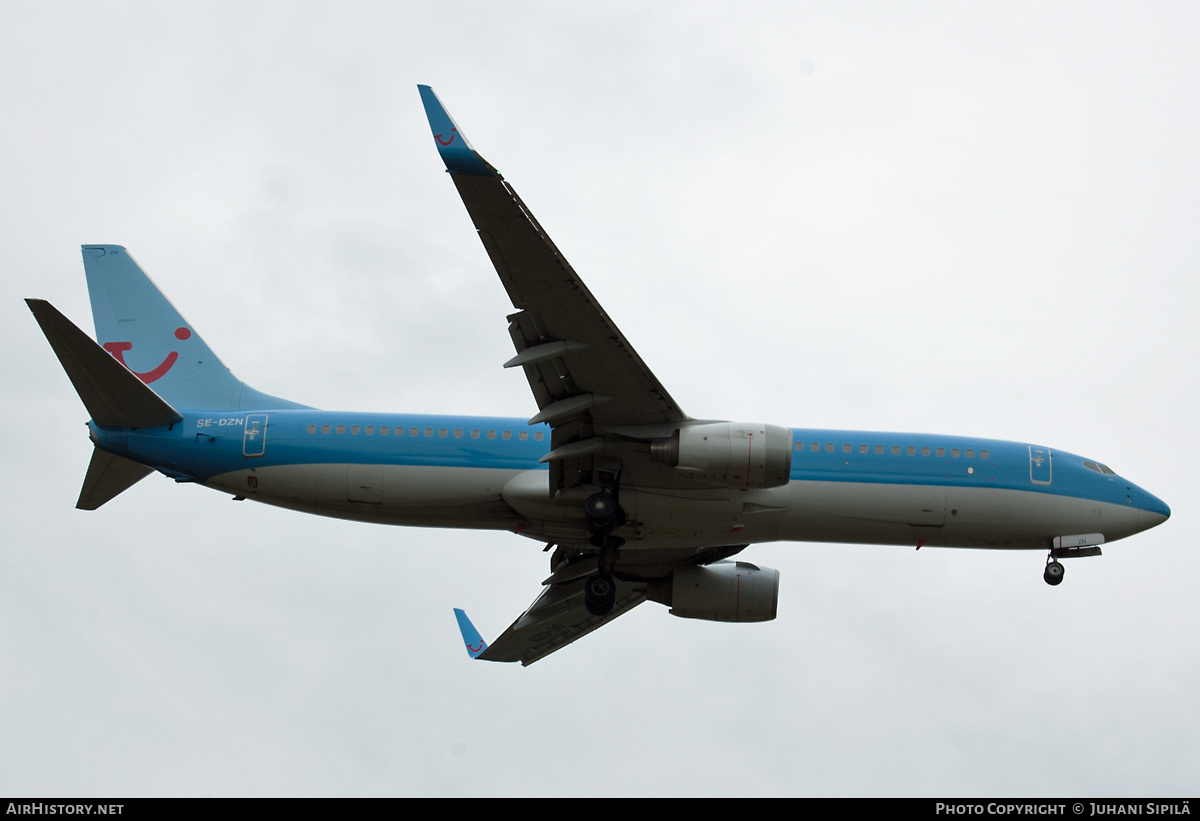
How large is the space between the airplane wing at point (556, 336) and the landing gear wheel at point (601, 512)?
636mm

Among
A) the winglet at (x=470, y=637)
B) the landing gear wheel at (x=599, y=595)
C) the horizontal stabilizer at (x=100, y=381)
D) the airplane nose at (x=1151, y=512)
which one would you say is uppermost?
the horizontal stabilizer at (x=100, y=381)

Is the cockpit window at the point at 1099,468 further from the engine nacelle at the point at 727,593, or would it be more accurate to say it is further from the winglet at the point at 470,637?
the winglet at the point at 470,637

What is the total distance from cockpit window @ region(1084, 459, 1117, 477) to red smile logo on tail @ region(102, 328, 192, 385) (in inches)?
812

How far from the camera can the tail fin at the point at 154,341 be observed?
26688 mm

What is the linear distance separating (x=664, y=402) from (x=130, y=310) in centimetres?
1371

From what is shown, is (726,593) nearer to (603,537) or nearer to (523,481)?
(603,537)

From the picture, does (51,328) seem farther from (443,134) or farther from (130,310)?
(443,134)

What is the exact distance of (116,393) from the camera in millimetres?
23250

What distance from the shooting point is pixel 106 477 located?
24.8m

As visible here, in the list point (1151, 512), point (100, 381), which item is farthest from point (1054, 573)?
point (100, 381)

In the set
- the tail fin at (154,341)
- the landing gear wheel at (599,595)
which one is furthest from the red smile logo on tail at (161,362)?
the landing gear wheel at (599,595)

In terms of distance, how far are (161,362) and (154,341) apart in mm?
599

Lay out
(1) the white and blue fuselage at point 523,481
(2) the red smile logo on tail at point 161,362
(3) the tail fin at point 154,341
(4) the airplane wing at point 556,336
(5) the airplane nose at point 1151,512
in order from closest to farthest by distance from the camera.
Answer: (4) the airplane wing at point 556,336 → (1) the white and blue fuselage at point 523,481 → (5) the airplane nose at point 1151,512 → (3) the tail fin at point 154,341 → (2) the red smile logo on tail at point 161,362

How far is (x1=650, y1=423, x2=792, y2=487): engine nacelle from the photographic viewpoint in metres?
21.7
